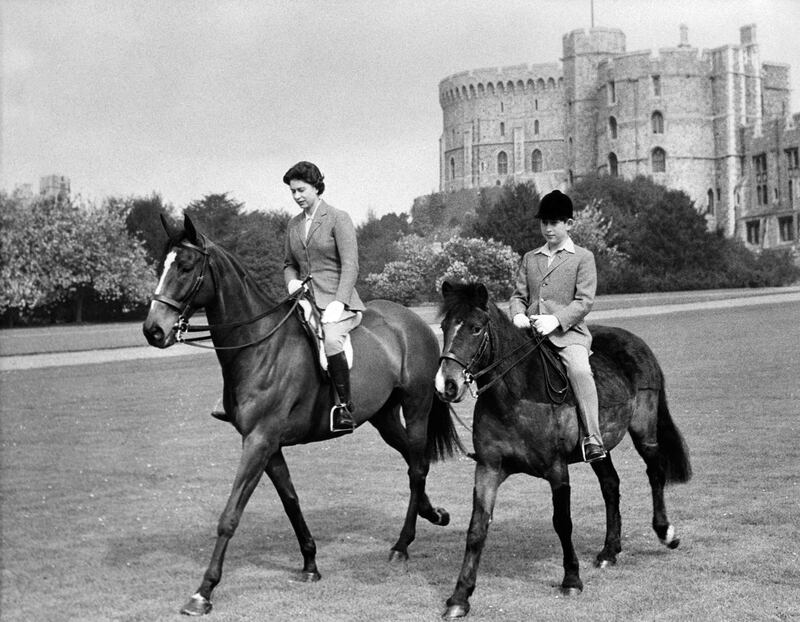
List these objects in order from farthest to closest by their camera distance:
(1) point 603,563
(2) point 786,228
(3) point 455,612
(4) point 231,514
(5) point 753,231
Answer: (5) point 753,231
(2) point 786,228
(1) point 603,563
(4) point 231,514
(3) point 455,612

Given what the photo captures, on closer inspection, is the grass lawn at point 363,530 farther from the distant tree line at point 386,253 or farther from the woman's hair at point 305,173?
the distant tree line at point 386,253

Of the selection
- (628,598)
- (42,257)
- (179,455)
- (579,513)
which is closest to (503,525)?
(579,513)

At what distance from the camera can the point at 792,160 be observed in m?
87.8

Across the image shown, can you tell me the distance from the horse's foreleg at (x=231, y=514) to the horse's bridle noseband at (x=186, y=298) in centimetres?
95

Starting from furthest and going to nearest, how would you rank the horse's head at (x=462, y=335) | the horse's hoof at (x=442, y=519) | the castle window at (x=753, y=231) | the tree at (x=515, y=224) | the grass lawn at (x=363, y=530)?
1. the castle window at (x=753, y=231)
2. the tree at (x=515, y=224)
3. the horse's hoof at (x=442, y=519)
4. the grass lawn at (x=363, y=530)
5. the horse's head at (x=462, y=335)

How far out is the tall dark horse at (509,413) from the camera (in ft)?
22.4

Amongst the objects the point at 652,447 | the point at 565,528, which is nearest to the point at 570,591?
the point at 565,528

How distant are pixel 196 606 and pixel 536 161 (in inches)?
4582

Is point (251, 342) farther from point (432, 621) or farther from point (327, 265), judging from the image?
point (432, 621)

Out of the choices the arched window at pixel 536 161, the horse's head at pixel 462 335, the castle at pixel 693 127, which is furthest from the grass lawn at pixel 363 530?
the arched window at pixel 536 161

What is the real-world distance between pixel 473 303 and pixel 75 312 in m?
56.6

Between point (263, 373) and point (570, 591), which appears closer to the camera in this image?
point (570, 591)

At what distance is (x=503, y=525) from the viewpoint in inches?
372

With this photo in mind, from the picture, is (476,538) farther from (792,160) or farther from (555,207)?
(792,160)
